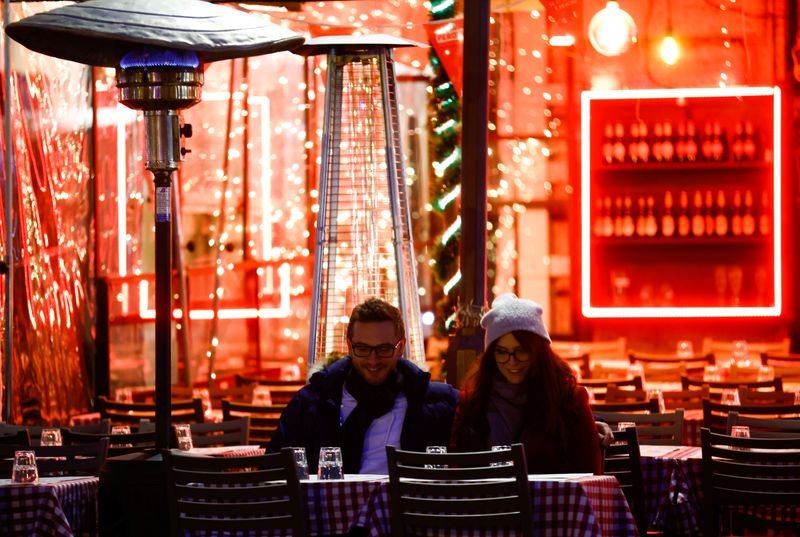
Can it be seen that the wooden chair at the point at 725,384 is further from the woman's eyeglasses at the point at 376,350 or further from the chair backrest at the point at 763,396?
the woman's eyeglasses at the point at 376,350

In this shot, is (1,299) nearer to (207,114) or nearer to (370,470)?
(207,114)

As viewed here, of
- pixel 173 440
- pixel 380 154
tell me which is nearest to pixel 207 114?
pixel 380 154

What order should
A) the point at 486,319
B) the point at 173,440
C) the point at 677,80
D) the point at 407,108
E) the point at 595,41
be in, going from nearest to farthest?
the point at 486,319 < the point at 173,440 < the point at 595,41 < the point at 677,80 < the point at 407,108

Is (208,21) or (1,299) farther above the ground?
(208,21)

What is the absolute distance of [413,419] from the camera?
17.1 ft

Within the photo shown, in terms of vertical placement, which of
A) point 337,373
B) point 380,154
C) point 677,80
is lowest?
point 337,373

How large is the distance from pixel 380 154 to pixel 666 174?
5.07 meters

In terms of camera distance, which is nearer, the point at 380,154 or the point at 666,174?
the point at 380,154

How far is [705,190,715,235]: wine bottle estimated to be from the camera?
1216 centimetres

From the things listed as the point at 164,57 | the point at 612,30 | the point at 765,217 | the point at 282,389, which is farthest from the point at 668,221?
the point at 164,57

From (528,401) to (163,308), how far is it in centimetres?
126

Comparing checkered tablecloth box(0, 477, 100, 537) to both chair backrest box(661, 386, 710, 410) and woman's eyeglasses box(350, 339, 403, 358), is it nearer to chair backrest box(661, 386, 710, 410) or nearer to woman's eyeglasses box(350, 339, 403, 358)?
woman's eyeglasses box(350, 339, 403, 358)

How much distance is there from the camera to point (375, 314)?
5109 millimetres

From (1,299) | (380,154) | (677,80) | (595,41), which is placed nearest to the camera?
(380,154)
